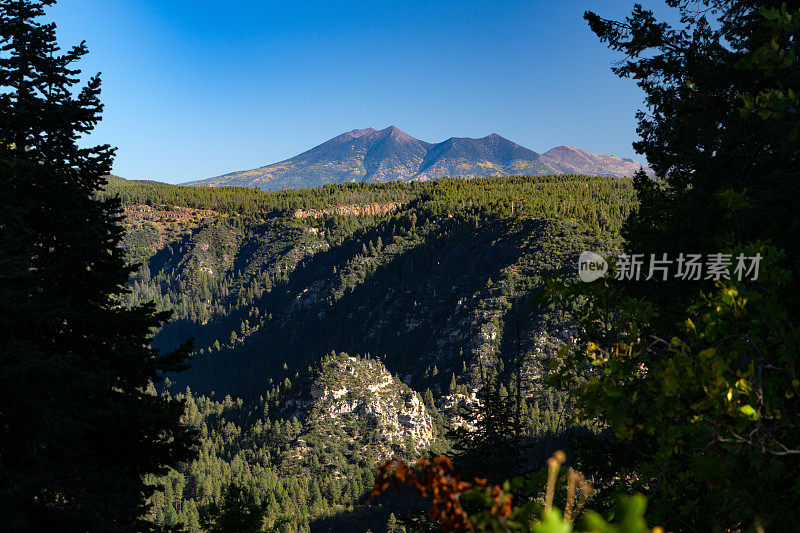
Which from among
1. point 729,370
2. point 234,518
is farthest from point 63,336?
point 234,518

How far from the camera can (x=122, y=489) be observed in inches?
289

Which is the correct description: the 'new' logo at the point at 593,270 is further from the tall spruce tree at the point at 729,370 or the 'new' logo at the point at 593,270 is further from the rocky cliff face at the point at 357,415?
the rocky cliff face at the point at 357,415

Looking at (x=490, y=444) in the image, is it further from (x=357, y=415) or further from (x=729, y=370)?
(x=357, y=415)

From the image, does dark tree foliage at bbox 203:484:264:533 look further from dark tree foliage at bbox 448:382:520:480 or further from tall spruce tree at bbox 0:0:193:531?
tall spruce tree at bbox 0:0:193:531

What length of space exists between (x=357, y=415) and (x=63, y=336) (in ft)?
397

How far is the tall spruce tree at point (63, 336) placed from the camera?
21.4 feet

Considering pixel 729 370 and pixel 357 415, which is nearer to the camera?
pixel 729 370

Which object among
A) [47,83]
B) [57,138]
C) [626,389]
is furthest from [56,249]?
[626,389]

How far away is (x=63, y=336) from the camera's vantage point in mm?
8508

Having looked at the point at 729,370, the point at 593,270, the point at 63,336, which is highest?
the point at 593,270

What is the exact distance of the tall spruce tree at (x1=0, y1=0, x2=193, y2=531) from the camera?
652 cm

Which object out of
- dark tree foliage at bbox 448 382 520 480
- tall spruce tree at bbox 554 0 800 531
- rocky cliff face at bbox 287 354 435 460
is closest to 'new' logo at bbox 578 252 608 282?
tall spruce tree at bbox 554 0 800 531

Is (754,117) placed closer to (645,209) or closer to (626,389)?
(626,389)

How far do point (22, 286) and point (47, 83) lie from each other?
15.1 feet
